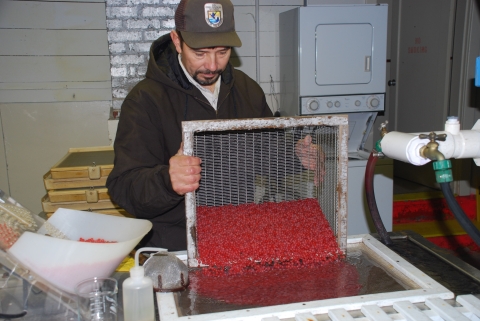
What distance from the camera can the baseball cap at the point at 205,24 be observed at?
159 cm

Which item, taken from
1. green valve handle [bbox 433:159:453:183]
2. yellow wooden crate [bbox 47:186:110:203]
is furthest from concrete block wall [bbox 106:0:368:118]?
green valve handle [bbox 433:159:453:183]

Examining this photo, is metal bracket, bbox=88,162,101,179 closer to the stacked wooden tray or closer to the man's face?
the stacked wooden tray

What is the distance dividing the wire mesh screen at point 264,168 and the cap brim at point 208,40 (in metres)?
0.32

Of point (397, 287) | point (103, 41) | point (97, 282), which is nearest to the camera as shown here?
point (97, 282)

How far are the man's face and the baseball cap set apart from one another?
8 centimetres

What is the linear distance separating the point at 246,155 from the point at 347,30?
5.90 feet

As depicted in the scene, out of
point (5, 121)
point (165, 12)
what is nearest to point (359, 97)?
point (165, 12)

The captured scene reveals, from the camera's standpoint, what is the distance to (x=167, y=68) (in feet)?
6.10

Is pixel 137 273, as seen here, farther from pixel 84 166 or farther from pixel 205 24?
pixel 84 166

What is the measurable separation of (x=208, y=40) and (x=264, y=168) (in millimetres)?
513

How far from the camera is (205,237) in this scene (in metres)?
1.43

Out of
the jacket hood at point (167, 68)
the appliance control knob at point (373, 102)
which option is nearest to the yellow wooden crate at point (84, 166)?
the jacket hood at point (167, 68)

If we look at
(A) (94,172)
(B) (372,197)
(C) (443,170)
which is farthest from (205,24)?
(A) (94,172)

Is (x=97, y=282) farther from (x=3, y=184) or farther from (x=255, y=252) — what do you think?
(x=3, y=184)
